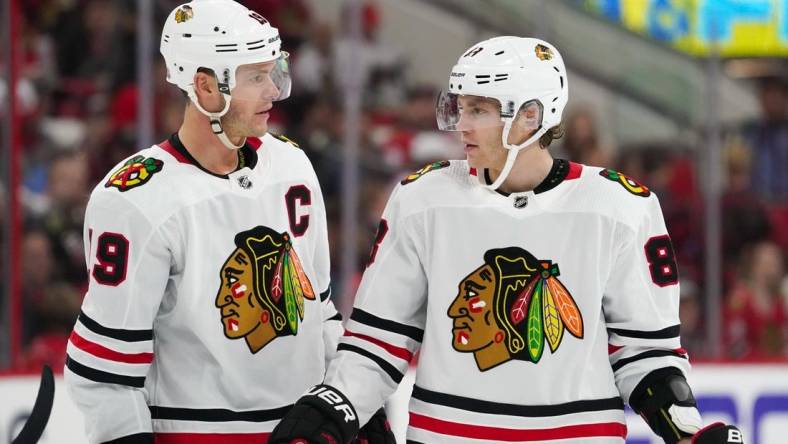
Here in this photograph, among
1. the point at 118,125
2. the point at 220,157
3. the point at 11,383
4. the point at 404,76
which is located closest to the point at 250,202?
the point at 220,157

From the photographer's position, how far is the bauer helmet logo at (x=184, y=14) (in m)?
2.21

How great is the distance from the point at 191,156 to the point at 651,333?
764 mm

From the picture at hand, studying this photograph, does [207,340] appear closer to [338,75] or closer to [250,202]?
[250,202]

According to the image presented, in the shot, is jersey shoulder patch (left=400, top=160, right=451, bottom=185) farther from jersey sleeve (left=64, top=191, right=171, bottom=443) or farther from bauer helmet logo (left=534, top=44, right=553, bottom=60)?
jersey sleeve (left=64, top=191, right=171, bottom=443)

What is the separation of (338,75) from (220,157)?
230 cm

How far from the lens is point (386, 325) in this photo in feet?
7.11

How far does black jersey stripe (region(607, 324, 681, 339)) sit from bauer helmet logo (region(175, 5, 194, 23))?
0.83m

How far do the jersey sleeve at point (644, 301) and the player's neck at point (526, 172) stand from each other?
0.48 ft

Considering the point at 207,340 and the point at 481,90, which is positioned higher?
the point at 481,90

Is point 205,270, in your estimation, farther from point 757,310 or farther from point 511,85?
point 757,310

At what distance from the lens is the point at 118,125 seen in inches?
166

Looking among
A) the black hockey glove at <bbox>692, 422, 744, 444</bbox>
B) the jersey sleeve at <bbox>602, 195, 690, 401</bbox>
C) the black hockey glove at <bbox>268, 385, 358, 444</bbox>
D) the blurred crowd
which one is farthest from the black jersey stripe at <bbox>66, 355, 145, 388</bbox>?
the blurred crowd

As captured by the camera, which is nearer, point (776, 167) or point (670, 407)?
point (670, 407)

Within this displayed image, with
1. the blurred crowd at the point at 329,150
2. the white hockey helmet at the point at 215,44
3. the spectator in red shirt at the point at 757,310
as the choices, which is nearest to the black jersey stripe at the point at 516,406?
the white hockey helmet at the point at 215,44
